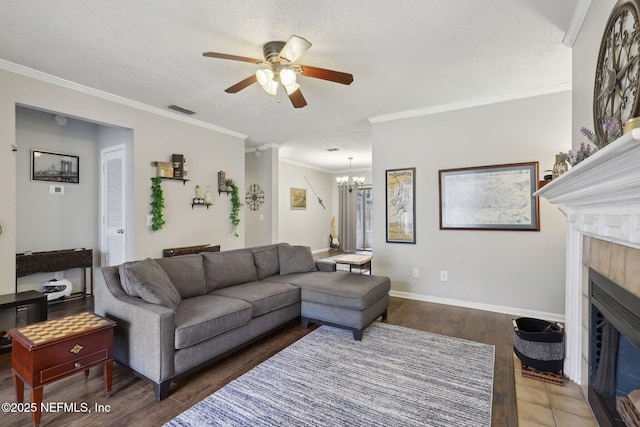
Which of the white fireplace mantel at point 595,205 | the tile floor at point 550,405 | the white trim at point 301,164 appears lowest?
the tile floor at point 550,405

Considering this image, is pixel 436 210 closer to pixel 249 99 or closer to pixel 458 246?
pixel 458 246

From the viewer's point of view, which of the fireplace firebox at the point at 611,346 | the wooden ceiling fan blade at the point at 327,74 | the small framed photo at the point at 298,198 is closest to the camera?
the fireplace firebox at the point at 611,346

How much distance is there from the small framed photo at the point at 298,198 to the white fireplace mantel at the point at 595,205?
21.3ft

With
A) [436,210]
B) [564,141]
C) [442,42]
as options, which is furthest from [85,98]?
[564,141]

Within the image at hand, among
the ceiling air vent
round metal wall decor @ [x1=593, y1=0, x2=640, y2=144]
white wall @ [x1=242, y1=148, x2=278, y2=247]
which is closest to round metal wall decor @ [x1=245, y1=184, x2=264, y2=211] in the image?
white wall @ [x1=242, y1=148, x2=278, y2=247]

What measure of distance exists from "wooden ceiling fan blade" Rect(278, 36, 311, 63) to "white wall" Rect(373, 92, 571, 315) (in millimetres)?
2455

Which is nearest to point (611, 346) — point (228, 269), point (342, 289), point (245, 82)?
point (342, 289)

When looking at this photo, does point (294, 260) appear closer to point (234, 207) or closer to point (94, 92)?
point (234, 207)

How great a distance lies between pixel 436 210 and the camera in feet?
13.2

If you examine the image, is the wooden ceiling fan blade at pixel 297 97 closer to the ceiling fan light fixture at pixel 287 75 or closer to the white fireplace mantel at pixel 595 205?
the ceiling fan light fixture at pixel 287 75

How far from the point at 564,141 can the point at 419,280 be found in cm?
232

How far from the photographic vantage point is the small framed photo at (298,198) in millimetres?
8198

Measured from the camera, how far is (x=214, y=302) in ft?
8.15

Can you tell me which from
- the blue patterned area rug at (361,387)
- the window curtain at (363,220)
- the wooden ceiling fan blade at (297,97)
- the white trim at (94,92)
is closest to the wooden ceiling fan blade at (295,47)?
the wooden ceiling fan blade at (297,97)
